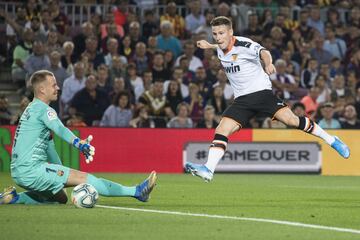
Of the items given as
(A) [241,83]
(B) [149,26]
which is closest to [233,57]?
(A) [241,83]

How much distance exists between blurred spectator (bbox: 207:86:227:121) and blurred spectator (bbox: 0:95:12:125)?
461 centimetres

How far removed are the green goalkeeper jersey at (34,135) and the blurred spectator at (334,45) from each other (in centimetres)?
1533

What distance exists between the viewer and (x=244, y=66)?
13.3 metres

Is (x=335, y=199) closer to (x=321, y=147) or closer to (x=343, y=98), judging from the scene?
(x=321, y=147)

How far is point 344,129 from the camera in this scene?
2094cm

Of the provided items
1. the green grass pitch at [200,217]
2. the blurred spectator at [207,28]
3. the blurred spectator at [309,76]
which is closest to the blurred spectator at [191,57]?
the blurred spectator at [207,28]

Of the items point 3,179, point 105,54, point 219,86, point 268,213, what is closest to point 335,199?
point 268,213

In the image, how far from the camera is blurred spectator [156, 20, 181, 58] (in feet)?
78.0

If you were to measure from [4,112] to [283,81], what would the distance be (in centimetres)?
680

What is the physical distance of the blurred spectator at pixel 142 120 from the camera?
69.7 feet

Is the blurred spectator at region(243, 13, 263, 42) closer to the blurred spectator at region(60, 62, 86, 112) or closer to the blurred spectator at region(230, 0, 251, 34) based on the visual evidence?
the blurred spectator at region(230, 0, 251, 34)

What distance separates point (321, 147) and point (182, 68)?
4159 millimetres

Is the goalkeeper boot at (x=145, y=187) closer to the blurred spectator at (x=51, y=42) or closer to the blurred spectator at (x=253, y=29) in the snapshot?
the blurred spectator at (x=51, y=42)

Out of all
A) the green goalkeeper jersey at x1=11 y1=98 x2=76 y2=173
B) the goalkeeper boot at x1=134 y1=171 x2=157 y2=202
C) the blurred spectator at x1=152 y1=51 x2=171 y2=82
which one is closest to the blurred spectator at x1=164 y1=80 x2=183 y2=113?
the blurred spectator at x1=152 y1=51 x2=171 y2=82
